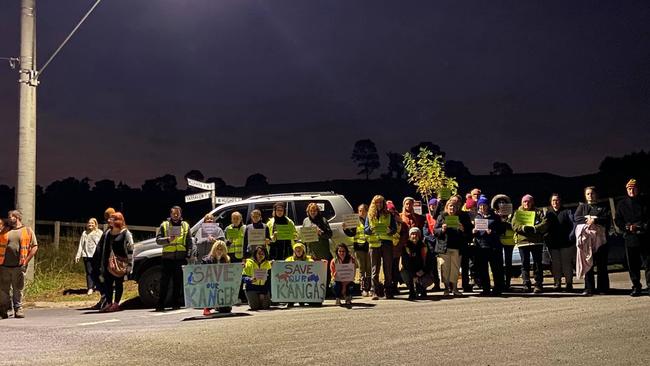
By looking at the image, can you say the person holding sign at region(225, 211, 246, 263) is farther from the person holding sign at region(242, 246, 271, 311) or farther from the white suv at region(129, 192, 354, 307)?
the white suv at region(129, 192, 354, 307)

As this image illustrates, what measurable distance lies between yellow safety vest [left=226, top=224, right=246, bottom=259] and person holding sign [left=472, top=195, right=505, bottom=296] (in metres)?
4.25

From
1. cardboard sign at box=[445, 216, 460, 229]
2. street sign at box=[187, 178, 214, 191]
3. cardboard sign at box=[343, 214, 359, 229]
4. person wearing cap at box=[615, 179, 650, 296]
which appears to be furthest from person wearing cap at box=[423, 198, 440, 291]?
street sign at box=[187, 178, 214, 191]

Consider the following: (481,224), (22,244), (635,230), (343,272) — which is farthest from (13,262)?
(635,230)

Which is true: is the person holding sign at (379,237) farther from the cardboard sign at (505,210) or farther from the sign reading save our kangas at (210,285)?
the sign reading save our kangas at (210,285)

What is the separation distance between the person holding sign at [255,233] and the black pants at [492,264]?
3.90 m

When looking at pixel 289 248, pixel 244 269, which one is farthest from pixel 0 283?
pixel 289 248

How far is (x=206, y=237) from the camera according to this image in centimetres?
1138

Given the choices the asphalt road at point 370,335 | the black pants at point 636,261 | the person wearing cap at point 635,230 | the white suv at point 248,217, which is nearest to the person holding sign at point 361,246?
the white suv at point 248,217

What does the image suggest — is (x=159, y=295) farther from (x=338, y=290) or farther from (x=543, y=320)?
(x=543, y=320)

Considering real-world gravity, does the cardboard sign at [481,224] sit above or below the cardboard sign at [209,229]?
below

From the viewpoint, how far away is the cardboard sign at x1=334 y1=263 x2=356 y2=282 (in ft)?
35.1

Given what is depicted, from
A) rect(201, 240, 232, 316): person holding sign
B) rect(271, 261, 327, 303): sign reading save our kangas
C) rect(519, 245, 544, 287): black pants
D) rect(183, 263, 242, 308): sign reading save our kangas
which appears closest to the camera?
rect(183, 263, 242, 308): sign reading save our kangas

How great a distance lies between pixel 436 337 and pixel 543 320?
5.81ft

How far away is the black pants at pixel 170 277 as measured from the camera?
36.3 feet
